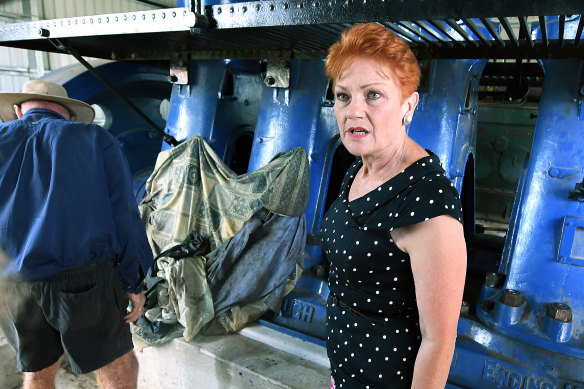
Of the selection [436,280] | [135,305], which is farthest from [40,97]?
[436,280]

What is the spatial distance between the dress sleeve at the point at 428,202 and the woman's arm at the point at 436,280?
0.06 feet

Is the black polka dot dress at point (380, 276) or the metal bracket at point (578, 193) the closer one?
the black polka dot dress at point (380, 276)

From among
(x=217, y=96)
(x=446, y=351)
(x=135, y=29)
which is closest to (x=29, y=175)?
(x=135, y=29)

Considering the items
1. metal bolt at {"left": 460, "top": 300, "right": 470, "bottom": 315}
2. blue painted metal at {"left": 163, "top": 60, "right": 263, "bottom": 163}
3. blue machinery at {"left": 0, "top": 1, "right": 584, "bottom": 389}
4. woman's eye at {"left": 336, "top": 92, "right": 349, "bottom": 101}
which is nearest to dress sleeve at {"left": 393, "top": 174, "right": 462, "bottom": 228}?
woman's eye at {"left": 336, "top": 92, "right": 349, "bottom": 101}

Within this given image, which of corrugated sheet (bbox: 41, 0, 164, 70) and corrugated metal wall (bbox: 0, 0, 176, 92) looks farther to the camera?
corrugated sheet (bbox: 41, 0, 164, 70)

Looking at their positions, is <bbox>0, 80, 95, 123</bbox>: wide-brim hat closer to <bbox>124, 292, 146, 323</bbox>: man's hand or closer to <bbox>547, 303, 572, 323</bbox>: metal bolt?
<bbox>124, 292, 146, 323</bbox>: man's hand

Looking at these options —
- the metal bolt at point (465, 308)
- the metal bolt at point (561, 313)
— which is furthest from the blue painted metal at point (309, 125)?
the metal bolt at point (561, 313)

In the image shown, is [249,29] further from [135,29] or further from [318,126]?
[318,126]

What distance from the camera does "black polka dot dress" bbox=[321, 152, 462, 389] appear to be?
3.33 feet

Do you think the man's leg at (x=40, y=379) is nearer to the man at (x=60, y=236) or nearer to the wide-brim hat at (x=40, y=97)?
the man at (x=60, y=236)

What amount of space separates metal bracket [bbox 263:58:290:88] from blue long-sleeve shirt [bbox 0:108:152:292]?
4.87ft

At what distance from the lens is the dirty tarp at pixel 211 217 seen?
2.53 metres

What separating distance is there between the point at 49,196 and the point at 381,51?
142cm

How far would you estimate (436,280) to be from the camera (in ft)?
3.11
